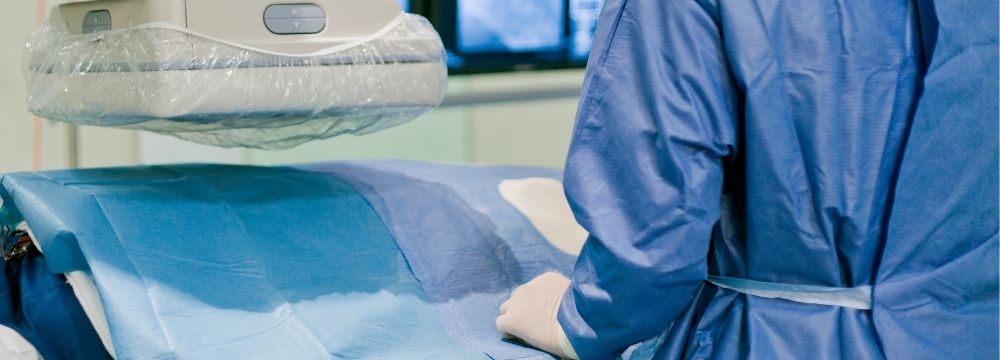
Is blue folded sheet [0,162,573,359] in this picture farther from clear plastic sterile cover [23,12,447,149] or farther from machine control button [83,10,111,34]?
machine control button [83,10,111,34]

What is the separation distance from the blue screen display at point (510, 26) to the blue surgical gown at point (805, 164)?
5.83 ft

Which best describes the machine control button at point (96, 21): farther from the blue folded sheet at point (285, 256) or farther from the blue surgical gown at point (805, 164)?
the blue surgical gown at point (805, 164)

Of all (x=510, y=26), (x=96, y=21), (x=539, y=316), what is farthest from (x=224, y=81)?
(x=510, y=26)

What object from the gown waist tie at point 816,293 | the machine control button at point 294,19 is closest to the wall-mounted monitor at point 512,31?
the machine control button at point 294,19

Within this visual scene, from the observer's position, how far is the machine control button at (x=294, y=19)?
1.32m

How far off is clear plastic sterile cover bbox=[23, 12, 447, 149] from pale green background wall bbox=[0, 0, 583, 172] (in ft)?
1.59

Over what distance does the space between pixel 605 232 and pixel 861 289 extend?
0.28 m

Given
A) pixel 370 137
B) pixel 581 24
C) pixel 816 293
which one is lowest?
pixel 370 137

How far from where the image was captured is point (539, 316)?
1.28 meters

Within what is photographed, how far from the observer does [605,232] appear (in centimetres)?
108

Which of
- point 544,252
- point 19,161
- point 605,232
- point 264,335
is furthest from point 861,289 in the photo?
point 19,161

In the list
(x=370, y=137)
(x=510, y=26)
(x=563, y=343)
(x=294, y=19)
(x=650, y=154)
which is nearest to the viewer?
(x=650, y=154)

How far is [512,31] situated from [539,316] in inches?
70.8

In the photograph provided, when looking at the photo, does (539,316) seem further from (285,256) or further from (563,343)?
(285,256)
